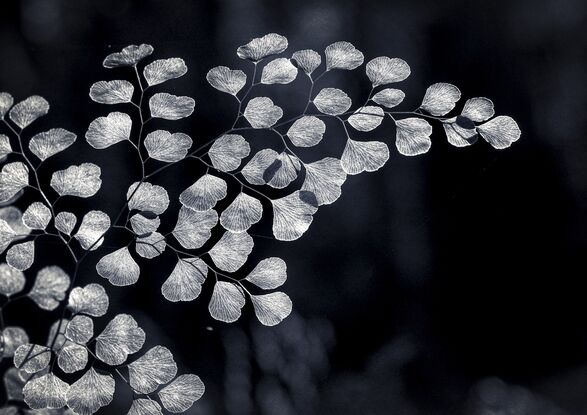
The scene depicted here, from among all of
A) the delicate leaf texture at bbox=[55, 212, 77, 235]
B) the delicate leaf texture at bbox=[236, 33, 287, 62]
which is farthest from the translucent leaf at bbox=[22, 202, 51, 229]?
the delicate leaf texture at bbox=[236, 33, 287, 62]

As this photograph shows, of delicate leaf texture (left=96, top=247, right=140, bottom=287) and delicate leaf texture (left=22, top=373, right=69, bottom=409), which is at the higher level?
delicate leaf texture (left=96, top=247, right=140, bottom=287)

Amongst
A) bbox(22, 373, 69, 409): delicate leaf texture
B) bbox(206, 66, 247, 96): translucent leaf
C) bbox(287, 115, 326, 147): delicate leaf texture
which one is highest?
bbox(206, 66, 247, 96): translucent leaf

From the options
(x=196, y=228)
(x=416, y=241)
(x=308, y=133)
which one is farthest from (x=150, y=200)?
(x=416, y=241)

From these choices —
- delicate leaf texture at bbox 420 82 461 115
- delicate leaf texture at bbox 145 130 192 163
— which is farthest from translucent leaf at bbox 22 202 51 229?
delicate leaf texture at bbox 420 82 461 115

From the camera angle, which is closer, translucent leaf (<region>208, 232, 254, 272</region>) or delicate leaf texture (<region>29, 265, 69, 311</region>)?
translucent leaf (<region>208, 232, 254, 272</region>)

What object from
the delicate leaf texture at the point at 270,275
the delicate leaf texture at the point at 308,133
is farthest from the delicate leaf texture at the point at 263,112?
the delicate leaf texture at the point at 270,275

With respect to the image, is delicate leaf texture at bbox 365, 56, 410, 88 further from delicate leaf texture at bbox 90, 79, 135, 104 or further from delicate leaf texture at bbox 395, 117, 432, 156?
delicate leaf texture at bbox 90, 79, 135, 104

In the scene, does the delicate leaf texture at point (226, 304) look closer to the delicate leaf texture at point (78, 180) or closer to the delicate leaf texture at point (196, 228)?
the delicate leaf texture at point (196, 228)
